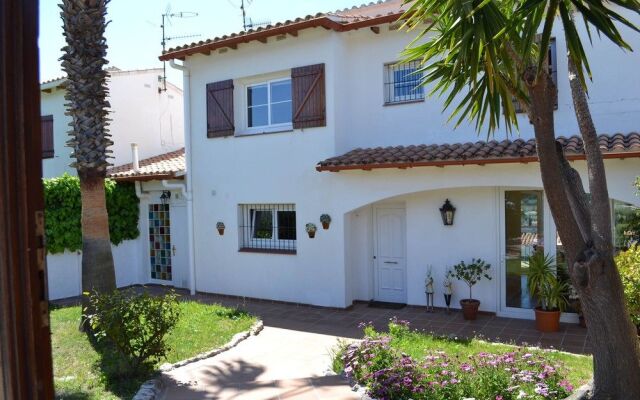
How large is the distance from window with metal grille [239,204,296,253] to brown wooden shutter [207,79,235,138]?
7.08 feet

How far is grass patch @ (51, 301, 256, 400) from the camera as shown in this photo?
6805 millimetres

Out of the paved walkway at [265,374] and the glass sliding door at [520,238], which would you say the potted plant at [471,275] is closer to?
the glass sliding door at [520,238]

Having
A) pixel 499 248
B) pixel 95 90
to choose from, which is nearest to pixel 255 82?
pixel 95 90

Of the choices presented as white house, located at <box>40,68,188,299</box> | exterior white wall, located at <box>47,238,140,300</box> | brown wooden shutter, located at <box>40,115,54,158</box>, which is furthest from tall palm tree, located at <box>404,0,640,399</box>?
brown wooden shutter, located at <box>40,115,54,158</box>

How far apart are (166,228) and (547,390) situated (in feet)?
43.1

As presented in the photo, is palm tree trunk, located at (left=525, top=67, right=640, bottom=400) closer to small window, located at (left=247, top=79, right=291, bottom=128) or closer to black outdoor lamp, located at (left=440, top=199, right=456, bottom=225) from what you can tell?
black outdoor lamp, located at (left=440, top=199, right=456, bottom=225)

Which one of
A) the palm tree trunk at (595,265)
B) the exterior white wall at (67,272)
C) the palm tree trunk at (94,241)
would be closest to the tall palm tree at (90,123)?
the palm tree trunk at (94,241)

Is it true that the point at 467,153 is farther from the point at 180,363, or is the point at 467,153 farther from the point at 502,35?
the point at 180,363

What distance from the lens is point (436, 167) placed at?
36.0 ft

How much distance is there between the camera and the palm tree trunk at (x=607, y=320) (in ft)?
17.1

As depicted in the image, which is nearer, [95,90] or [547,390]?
[547,390]

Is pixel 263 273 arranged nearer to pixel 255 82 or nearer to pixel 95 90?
pixel 255 82

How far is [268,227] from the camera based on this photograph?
1376 centimetres

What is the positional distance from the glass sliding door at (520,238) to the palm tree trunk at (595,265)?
5444mm
